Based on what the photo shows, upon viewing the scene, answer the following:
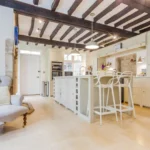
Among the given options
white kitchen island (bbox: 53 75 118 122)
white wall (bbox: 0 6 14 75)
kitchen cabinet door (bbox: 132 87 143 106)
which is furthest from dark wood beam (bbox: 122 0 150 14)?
white wall (bbox: 0 6 14 75)

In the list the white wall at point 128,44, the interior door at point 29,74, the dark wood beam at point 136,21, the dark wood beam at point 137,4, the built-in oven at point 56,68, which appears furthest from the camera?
the built-in oven at point 56,68

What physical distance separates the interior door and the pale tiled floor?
15.3 feet

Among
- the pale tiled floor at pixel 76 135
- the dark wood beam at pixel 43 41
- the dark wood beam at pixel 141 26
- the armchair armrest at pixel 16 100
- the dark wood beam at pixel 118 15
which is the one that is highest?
the dark wood beam at pixel 118 15

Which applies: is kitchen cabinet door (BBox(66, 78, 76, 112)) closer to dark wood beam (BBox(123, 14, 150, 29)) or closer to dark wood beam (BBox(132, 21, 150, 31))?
dark wood beam (BBox(123, 14, 150, 29))

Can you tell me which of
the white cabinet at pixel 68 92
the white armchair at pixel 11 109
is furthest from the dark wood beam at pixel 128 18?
the white armchair at pixel 11 109

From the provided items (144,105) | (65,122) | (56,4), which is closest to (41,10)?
(56,4)

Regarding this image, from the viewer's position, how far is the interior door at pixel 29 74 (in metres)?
7.43

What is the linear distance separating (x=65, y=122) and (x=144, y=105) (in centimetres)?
286

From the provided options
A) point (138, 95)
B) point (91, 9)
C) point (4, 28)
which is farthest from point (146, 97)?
point (4, 28)

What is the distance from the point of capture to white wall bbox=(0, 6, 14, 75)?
3.56 metres

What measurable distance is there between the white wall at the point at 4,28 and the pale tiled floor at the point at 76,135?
165 centimetres

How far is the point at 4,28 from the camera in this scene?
3.59 metres

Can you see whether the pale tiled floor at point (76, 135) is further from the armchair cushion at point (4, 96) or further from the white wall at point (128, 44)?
the white wall at point (128, 44)

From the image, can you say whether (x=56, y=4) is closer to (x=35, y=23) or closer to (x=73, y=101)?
(x=35, y=23)
